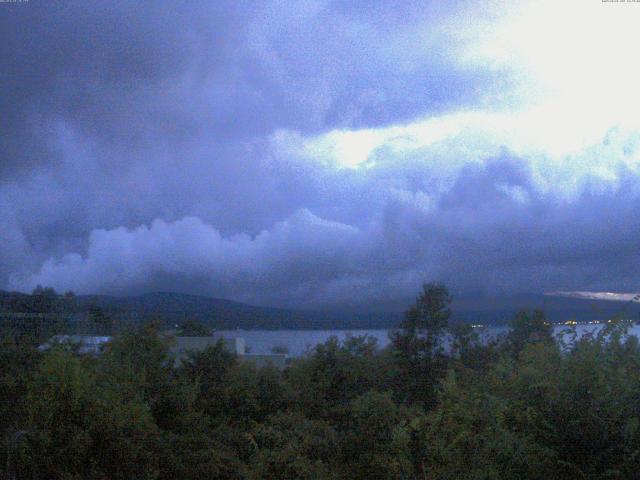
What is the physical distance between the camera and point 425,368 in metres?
26.8

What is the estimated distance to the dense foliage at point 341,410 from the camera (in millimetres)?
5398

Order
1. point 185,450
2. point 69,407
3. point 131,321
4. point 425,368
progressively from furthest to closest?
point 425,368, point 131,321, point 185,450, point 69,407

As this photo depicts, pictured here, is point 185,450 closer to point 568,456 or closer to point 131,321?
point 131,321

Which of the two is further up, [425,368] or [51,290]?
[51,290]

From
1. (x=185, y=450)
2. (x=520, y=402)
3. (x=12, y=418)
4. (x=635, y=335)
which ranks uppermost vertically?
(x=635, y=335)

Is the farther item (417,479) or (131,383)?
(131,383)

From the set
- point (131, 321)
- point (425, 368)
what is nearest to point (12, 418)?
point (131, 321)

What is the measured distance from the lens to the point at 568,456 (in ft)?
17.7

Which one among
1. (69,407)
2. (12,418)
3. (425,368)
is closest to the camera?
(69,407)

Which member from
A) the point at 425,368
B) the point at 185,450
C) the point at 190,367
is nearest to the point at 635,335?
the point at 185,450

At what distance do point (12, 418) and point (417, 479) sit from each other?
860 centimetres

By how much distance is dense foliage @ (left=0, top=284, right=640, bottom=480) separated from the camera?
17.7 feet

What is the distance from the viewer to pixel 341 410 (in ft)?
58.9

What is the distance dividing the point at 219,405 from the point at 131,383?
7371 millimetres
